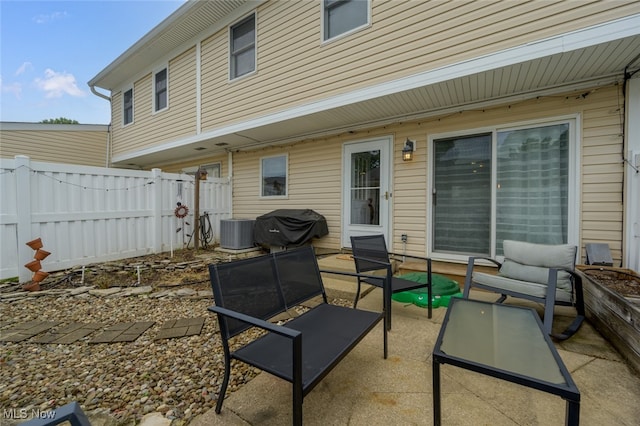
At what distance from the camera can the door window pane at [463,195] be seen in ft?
13.7

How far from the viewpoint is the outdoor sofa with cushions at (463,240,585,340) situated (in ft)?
8.18

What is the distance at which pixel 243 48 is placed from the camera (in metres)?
5.89

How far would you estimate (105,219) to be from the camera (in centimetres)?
523

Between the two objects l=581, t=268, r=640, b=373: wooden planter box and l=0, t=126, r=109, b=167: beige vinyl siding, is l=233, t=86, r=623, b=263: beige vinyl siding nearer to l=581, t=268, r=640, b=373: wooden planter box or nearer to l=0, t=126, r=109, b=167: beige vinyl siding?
l=581, t=268, r=640, b=373: wooden planter box

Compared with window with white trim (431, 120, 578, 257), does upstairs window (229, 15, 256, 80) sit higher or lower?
higher

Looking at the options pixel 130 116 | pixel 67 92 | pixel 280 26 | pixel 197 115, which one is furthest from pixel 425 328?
pixel 67 92

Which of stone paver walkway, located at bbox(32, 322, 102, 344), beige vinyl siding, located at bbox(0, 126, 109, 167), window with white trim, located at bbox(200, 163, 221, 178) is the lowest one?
stone paver walkway, located at bbox(32, 322, 102, 344)

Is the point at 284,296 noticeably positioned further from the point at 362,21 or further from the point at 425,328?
the point at 362,21

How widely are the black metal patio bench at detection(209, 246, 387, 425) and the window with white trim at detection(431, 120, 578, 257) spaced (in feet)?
9.78

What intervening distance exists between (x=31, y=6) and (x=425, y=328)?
11504 mm

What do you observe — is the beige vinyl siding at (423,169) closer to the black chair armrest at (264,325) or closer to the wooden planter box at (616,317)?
the wooden planter box at (616,317)

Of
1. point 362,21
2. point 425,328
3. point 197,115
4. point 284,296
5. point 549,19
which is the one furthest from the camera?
point 197,115

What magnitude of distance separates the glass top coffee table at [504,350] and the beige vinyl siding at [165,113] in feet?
23.2

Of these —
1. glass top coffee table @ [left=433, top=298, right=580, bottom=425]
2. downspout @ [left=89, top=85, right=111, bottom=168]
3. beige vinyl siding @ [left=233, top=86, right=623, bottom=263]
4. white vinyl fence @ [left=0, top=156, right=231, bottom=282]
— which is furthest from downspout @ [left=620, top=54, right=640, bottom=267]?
downspout @ [left=89, top=85, right=111, bottom=168]
